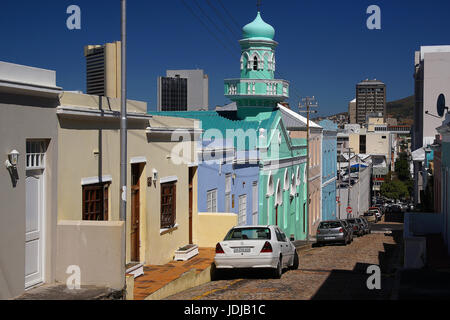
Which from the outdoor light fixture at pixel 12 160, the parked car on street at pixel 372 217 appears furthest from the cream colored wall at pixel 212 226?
the parked car on street at pixel 372 217

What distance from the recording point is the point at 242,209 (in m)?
24.0

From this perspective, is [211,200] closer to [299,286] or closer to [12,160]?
[299,286]

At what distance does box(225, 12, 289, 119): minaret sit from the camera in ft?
103

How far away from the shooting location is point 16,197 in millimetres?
9469

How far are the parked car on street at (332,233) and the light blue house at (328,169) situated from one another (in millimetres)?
17320

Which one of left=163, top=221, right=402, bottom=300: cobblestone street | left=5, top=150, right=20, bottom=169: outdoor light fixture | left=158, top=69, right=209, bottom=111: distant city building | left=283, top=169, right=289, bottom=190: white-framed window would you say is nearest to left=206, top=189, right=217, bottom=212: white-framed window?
left=163, top=221, right=402, bottom=300: cobblestone street

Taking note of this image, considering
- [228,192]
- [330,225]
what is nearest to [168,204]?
[228,192]

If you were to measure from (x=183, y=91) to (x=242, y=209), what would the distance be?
49.4 feet

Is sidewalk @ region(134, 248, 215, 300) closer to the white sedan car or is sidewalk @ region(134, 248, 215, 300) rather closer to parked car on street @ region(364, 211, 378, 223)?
the white sedan car

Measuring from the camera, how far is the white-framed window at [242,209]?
23656mm

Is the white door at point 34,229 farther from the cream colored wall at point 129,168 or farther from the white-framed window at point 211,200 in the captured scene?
the white-framed window at point 211,200

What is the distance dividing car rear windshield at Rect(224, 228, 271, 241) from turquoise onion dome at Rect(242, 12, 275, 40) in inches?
730
